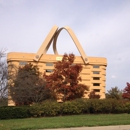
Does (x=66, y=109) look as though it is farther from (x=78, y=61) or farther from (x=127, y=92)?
(x=78, y=61)

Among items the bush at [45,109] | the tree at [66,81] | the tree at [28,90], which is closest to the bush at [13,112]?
the bush at [45,109]

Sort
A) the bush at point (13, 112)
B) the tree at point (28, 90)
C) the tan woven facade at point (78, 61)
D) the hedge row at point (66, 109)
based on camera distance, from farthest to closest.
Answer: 1. the tan woven facade at point (78, 61)
2. the tree at point (28, 90)
3. the hedge row at point (66, 109)
4. the bush at point (13, 112)

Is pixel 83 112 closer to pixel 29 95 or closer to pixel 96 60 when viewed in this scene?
pixel 29 95

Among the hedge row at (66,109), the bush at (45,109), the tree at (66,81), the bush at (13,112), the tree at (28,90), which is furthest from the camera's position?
the tree at (66,81)

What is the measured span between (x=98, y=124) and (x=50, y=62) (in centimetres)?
4254

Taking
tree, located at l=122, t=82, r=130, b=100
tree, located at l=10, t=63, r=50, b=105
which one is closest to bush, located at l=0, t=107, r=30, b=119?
tree, located at l=10, t=63, r=50, b=105

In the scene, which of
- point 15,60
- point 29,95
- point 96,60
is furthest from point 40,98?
point 96,60

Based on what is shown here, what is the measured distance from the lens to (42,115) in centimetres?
Result: 2292

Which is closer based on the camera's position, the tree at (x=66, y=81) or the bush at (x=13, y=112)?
the bush at (x=13, y=112)

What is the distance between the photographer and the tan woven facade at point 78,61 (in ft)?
179

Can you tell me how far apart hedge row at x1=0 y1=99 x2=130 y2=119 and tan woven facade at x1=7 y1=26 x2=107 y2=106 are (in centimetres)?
2942

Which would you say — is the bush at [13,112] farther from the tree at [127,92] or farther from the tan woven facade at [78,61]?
the tan woven facade at [78,61]

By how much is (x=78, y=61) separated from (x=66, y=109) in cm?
3370

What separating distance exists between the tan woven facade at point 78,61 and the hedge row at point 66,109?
2942 centimetres
